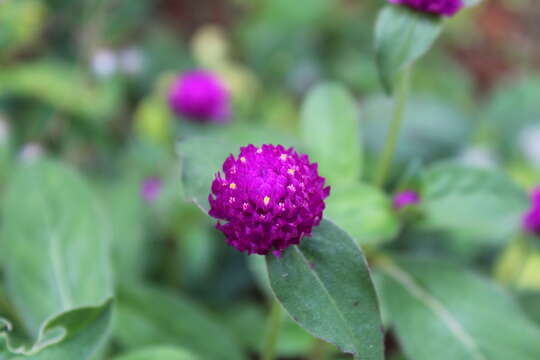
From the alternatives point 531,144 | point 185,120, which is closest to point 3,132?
point 185,120

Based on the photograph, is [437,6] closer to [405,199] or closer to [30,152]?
[405,199]

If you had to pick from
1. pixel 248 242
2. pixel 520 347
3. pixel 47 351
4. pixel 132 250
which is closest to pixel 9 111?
pixel 132 250

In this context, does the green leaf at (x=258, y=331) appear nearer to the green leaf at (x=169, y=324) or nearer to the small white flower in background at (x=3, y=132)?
the green leaf at (x=169, y=324)

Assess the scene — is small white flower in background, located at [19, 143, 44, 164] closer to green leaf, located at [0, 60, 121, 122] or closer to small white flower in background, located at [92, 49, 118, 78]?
green leaf, located at [0, 60, 121, 122]

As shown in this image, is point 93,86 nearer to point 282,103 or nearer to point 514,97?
point 282,103

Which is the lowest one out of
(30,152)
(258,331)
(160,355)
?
(258,331)

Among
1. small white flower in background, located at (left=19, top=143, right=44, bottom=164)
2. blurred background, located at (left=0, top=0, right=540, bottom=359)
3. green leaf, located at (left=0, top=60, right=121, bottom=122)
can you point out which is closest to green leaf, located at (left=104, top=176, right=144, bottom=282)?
blurred background, located at (left=0, top=0, right=540, bottom=359)
